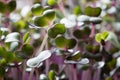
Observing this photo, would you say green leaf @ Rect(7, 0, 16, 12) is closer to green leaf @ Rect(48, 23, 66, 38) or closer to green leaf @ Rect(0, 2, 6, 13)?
green leaf @ Rect(0, 2, 6, 13)

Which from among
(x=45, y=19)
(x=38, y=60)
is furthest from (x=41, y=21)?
(x=38, y=60)

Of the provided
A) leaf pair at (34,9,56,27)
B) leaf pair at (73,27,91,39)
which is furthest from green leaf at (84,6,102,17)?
leaf pair at (34,9,56,27)

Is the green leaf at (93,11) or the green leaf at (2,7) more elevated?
the green leaf at (2,7)

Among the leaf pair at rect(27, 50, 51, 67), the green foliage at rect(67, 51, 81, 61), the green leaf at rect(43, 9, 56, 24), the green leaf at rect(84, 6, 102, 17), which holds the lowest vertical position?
the green foliage at rect(67, 51, 81, 61)

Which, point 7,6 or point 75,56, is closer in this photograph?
point 75,56

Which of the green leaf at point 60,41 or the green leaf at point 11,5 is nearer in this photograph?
the green leaf at point 60,41

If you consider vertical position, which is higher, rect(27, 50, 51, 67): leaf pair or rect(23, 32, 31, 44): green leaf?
rect(23, 32, 31, 44): green leaf

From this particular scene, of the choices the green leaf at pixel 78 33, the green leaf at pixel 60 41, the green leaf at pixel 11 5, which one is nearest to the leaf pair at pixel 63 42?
the green leaf at pixel 60 41

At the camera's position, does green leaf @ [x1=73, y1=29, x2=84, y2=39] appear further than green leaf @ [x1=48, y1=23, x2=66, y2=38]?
Yes

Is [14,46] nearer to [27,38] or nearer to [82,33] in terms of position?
[27,38]

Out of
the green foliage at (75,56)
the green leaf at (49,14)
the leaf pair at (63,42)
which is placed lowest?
the green foliage at (75,56)

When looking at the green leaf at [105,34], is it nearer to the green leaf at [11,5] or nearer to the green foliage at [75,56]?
the green foliage at [75,56]
